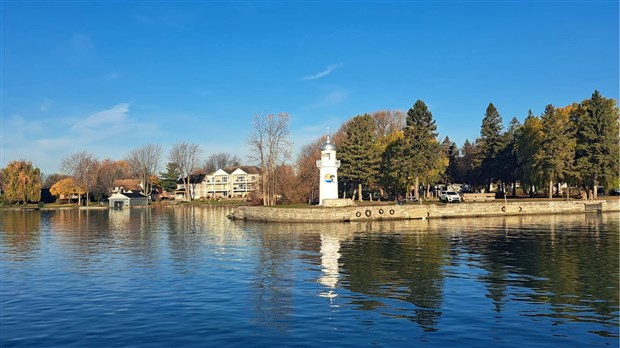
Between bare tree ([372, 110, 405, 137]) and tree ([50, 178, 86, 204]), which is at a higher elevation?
bare tree ([372, 110, 405, 137])

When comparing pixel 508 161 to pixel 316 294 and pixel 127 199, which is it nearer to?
pixel 316 294

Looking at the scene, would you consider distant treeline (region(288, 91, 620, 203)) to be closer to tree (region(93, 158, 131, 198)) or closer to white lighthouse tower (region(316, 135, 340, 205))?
white lighthouse tower (region(316, 135, 340, 205))

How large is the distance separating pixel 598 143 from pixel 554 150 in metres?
5.40

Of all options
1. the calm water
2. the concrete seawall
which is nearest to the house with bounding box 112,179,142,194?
the concrete seawall

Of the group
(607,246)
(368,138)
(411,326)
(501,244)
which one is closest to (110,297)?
(411,326)

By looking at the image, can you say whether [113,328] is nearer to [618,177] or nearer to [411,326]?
[411,326]

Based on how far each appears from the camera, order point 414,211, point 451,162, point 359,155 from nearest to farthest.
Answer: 1. point 414,211
2. point 359,155
3. point 451,162

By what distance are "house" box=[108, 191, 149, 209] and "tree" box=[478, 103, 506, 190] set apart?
78.2m

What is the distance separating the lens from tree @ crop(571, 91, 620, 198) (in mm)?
64625

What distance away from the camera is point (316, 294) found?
1770 cm

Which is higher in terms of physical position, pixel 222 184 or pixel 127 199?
pixel 222 184

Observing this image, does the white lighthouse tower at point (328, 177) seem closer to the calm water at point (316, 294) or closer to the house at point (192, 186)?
the calm water at point (316, 294)

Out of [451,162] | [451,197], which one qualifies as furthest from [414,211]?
[451,162]

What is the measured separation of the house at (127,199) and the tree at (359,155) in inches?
2357
